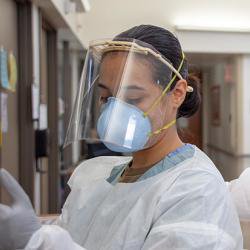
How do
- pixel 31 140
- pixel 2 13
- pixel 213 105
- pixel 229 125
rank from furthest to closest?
pixel 213 105, pixel 229 125, pixel 31 140, pixel 2 13

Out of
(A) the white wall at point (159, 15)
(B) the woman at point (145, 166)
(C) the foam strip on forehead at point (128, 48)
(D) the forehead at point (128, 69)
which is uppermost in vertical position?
(A) the white wall at point (159, 15)

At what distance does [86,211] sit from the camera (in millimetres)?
1252

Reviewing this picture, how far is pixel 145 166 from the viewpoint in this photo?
3.98 feet

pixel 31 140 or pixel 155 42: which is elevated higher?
pixel 155 42

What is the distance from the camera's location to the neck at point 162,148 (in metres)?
1.19

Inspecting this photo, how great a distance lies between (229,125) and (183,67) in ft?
17.3

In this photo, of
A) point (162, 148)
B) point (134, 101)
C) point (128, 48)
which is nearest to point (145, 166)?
point (162, 148)

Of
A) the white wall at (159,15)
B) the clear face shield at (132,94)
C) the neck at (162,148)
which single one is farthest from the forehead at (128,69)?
the white wall at (159,15)

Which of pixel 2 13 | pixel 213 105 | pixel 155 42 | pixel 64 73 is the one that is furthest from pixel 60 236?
pixel 213 105

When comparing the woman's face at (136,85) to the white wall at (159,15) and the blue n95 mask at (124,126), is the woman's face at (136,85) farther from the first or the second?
the white wall at (159,15)

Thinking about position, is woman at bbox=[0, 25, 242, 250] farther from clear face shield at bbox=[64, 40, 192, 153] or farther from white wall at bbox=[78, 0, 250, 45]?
white wall at bbox=[78, 0, 250, 45]

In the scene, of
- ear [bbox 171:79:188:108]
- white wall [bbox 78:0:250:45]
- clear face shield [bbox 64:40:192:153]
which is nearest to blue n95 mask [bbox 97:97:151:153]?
clear face shield [bbox 64:40:192:153]

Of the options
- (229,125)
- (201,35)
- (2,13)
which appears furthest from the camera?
(229,125)

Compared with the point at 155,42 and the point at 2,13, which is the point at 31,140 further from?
the point at 155,42
